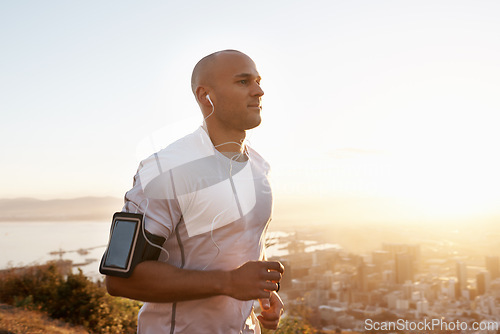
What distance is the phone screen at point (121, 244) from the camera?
47.4 inches

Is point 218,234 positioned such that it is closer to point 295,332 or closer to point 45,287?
point 295,332

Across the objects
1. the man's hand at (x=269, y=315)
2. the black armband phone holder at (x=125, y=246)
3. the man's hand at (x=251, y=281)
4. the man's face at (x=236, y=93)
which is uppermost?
the man's face at (x=236, y=93)

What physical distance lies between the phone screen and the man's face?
21.8 inches

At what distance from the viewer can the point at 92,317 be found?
690 cm

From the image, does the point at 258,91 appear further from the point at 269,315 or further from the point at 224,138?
the point at 269,315

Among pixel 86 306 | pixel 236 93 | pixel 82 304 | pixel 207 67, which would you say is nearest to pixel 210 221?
pixel 236 93

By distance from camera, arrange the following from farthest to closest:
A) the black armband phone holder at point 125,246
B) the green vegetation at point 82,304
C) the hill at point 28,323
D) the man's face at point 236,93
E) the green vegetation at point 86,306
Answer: the green vegetation at point 82,304 < the green vegetation at point 86,306 < the hill at point 28,323 < the man's face at point 236,93 < the black armband phone holder at point 125,246

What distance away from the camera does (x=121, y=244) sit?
1.21 m

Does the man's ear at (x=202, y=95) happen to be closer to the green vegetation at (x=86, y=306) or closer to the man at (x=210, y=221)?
the man at (x=210, y=221)

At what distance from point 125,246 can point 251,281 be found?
15.4 inches

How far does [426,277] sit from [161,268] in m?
10.8

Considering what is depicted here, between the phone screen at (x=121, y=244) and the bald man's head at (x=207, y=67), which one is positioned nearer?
the phone screen at (x=121, y=244)

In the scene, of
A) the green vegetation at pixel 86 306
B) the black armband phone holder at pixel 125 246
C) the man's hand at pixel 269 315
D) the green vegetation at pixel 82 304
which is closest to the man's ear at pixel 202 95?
the black armband phone holder at pixel 125 246

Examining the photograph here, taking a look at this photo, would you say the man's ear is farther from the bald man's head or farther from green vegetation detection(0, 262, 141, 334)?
green vegetation detection(0, 262, 141, 334)
